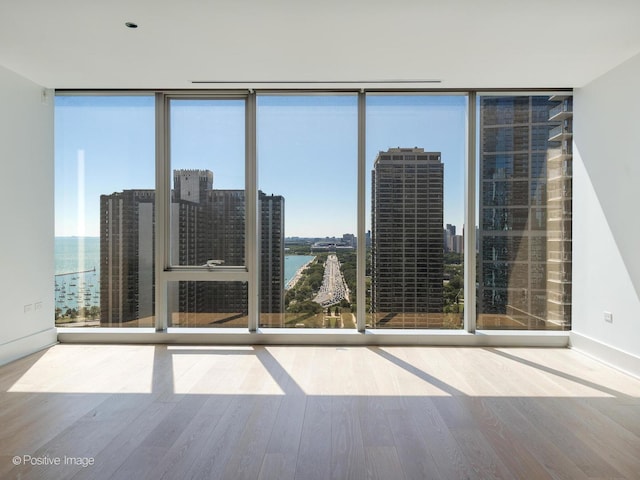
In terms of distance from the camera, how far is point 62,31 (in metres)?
3.15

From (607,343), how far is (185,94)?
16.9 ft

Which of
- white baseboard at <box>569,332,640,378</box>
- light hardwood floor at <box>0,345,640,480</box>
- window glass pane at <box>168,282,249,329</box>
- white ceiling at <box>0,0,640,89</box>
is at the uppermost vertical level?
white ceiling at <box>0,0,640,89</box>

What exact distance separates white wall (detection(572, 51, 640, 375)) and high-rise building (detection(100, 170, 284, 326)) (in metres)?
3.26

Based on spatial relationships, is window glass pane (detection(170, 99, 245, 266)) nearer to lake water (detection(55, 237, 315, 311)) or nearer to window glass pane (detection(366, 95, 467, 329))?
lake water (detection(55, 237, 315, 311))

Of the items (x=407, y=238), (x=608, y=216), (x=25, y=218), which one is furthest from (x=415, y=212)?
(x=25, y=218)

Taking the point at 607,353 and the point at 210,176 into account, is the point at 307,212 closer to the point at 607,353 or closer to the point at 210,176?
the point at 210,176

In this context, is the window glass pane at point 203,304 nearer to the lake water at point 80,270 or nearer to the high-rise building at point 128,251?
the high-rise building at point 128,251

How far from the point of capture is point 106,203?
185 inches

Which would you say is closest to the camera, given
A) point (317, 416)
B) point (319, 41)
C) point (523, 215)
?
point (317, 416)

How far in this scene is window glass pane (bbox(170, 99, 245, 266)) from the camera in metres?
4.70

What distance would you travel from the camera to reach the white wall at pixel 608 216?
3613 millimetres

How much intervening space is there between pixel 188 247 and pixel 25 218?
1.63 metres

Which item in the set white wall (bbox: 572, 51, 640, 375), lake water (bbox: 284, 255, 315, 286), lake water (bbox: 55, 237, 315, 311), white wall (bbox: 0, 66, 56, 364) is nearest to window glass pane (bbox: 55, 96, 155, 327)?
lake water (bbox: 55, 237, 315, 311)

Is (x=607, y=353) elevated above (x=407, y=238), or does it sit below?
below
